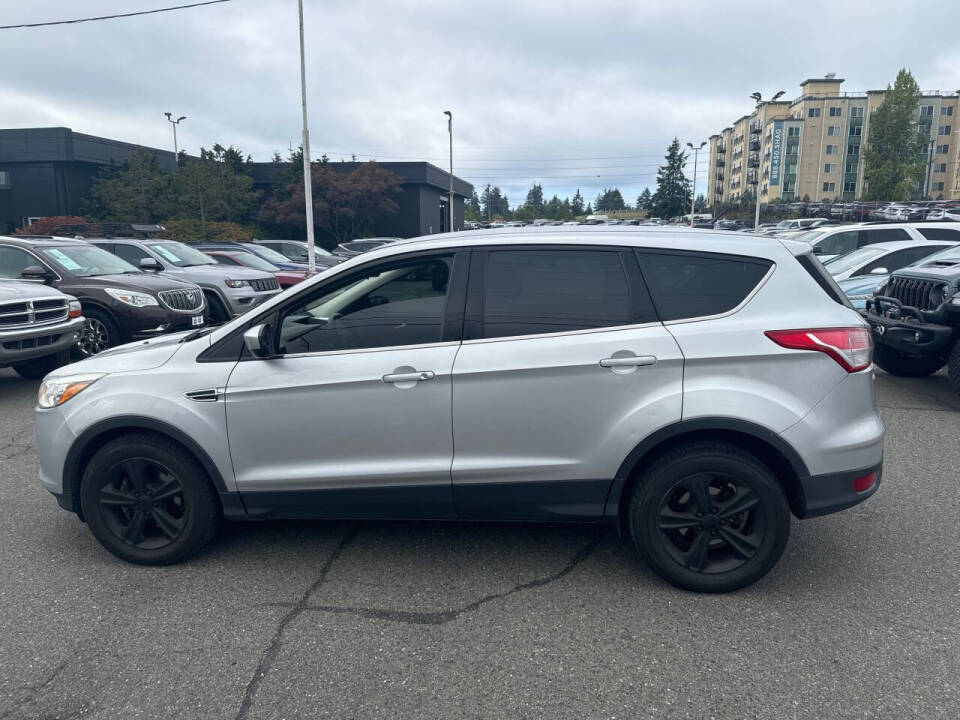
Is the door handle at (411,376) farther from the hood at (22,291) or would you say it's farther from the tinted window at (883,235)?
the tinted window at (883,235)

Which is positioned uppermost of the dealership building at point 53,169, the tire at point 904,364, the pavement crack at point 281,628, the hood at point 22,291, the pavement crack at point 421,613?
the dealership building at point 53,169

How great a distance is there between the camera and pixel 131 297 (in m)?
9.66

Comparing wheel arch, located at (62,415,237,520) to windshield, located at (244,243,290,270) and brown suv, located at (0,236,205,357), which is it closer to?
brown suv, located at (0,236,205,357)

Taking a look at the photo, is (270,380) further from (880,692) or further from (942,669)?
(942,669)

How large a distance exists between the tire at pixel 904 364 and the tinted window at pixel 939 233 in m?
4.95

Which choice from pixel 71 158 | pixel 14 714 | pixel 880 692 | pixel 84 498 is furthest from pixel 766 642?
pixel 71 158

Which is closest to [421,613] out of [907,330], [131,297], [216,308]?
[907,330]

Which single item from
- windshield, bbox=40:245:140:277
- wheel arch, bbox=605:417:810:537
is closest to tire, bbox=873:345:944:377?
wheel arch, bbox=605:417:810:537

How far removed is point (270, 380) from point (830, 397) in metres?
2.71

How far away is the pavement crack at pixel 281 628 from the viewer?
2.87m

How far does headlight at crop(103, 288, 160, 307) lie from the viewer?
31.5 feet

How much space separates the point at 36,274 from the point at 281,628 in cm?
809

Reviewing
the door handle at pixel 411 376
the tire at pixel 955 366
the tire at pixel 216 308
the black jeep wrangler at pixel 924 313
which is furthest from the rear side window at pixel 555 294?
the tire at pixel 216 308

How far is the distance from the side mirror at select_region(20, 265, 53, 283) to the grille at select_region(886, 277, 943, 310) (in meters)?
10.2
